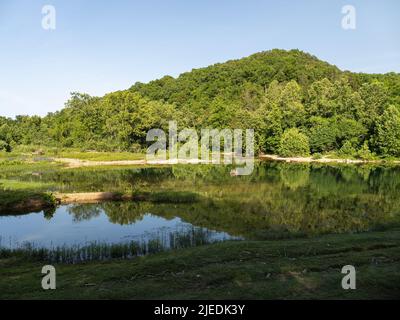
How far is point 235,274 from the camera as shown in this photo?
1160cm

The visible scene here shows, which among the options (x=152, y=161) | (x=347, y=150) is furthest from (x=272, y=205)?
(x=347, y=150)

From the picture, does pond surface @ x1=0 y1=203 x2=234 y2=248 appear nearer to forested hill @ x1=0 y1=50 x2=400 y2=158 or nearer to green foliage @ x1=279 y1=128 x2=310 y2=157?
green foliage @ x1=279 y1=128 x2=310 y2=157

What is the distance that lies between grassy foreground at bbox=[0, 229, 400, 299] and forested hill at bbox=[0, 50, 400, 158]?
2509 inches

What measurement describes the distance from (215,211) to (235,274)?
16432 millimetres

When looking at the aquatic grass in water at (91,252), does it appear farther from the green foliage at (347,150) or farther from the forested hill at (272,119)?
the forested hill at (272,119)

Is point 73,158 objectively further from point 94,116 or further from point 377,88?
point 377,88

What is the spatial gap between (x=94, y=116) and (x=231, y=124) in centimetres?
3438

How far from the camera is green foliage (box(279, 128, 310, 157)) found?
79312mm

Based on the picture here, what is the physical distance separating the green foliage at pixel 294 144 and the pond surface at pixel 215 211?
1349 inches

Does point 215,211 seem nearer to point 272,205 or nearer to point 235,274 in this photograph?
point 272,205

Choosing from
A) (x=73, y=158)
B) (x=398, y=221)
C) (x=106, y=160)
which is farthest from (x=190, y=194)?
(x=73, y=158)

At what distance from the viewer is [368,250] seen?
14.4 metres

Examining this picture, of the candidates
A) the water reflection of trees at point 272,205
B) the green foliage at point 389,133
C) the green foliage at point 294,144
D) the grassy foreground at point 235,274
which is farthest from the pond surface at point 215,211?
the green foliage at point 294,144
